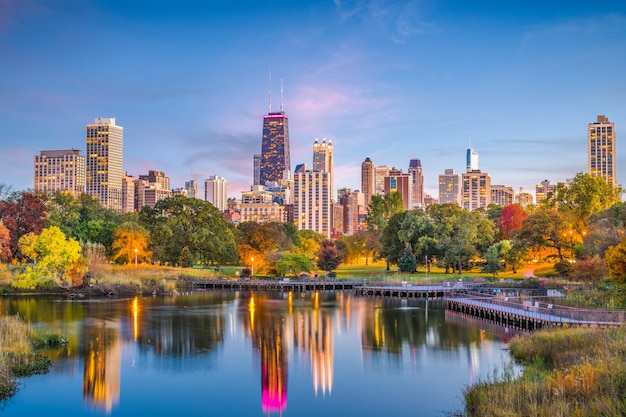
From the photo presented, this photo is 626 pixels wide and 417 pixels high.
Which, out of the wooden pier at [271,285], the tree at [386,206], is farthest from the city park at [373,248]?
the tree at [386,206]

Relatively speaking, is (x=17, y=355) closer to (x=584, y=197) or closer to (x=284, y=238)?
(x=284, y=238)

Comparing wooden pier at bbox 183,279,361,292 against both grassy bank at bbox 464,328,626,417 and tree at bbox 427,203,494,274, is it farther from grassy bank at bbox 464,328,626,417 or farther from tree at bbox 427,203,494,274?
grassy bank at bbox 464,328,626,417

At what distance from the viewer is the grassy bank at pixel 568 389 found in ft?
51.6

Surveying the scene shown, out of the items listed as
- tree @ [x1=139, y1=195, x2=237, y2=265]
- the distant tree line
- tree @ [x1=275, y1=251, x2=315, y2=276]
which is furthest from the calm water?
tree @ [x1=139, y1=195, x2=237, y2=265]

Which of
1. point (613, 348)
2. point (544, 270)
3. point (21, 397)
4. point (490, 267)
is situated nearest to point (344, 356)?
point (613, 348)

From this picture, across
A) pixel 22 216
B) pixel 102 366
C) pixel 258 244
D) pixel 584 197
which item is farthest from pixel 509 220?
pixel 102 366

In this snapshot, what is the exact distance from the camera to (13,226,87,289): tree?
186ft

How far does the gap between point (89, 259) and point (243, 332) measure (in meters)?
30.0

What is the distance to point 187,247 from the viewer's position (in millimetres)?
80438

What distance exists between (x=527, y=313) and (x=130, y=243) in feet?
177

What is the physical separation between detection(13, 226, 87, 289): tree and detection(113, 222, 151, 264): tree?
1729 cm

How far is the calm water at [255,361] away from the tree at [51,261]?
7505mm

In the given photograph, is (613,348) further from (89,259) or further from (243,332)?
(89,259)

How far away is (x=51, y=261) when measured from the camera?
57250 millimetres
